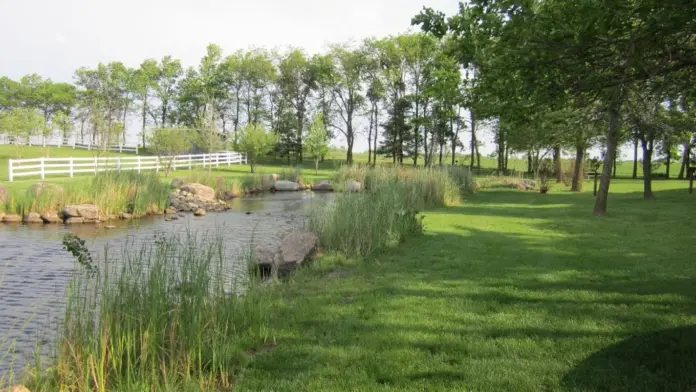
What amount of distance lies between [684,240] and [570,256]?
3.03m

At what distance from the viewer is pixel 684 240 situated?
946cm

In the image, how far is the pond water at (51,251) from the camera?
5363 millimetres

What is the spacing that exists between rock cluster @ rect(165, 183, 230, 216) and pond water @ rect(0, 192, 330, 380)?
0.68m

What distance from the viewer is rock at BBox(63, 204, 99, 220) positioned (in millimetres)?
15281

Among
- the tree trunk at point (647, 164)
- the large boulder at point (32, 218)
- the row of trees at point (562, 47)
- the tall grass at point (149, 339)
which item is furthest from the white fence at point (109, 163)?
the tree trunk at point (647, 164)

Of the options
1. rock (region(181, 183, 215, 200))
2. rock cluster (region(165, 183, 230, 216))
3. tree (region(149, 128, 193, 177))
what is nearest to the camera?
rock cluster (region(165, 183, 230, 216))

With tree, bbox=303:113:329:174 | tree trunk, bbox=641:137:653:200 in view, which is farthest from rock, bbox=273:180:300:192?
tree trunk, bbox=641:137:653:200

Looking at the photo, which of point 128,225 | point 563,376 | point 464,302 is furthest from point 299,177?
point 563,376

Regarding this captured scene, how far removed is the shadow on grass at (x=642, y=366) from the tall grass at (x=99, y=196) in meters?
15.8

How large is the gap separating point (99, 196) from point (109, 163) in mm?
10651

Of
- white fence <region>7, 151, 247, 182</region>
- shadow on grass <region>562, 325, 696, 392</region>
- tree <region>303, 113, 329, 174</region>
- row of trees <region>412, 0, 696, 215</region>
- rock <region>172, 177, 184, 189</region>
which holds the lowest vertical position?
shadow on grass <region>562, 325, 696, 392</region>

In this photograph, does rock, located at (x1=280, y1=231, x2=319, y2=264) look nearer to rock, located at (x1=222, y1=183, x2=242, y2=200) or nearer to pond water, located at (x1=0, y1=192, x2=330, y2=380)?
pond water, located at (x1=0, y1=192, x2=330, y2=380)

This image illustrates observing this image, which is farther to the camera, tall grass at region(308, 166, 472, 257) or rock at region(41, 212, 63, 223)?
rock at region(41, 212, 63, 223)

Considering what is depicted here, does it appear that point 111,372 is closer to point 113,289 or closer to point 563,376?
point 113,289
